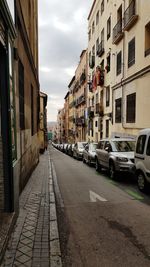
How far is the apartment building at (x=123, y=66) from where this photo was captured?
15.5 meters

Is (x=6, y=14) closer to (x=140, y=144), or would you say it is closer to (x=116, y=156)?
(x=140, y=144)

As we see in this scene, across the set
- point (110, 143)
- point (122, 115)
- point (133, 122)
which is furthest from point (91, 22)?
point (110, 143)

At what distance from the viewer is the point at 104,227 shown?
17.5ft

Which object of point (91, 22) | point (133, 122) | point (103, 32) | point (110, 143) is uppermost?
point (91, 22)

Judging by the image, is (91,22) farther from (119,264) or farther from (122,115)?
(119,264)

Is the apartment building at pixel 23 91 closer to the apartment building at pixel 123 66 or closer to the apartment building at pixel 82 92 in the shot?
the apartment building at pixel 123 66

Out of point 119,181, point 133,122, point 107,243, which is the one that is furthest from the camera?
point 133,122

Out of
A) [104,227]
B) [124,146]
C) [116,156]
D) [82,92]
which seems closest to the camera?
[104,227]

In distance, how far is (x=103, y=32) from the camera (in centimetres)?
2769

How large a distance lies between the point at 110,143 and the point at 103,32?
1868cm

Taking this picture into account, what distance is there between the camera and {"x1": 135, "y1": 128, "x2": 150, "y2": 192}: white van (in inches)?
325

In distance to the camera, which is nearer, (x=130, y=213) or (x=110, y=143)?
(x=130, y=213)

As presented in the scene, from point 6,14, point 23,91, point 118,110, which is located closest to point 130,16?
point 118,110

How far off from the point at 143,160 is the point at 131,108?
32.4ft
